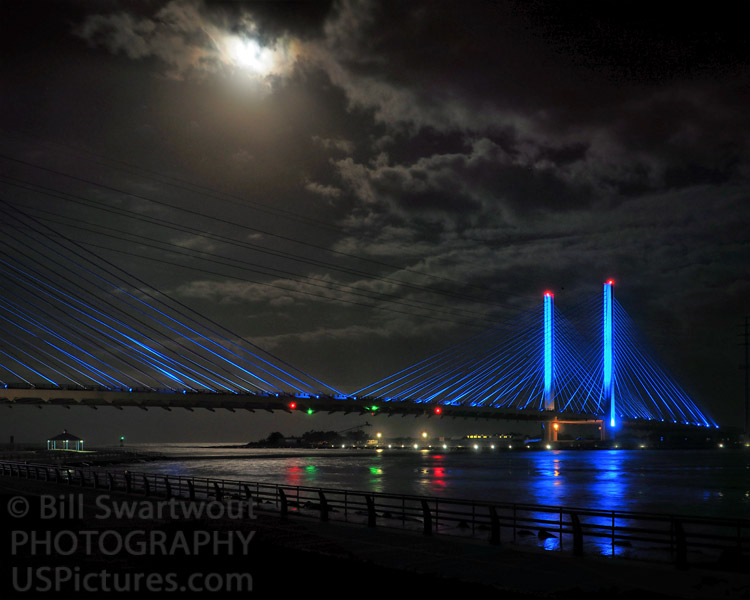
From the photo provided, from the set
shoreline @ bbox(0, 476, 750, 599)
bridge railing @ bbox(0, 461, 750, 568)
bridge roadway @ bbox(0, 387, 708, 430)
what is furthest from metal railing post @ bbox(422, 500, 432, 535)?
bridge roadway @ bbox(0, 387, 708, 430)

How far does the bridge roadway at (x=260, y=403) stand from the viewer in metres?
88.7

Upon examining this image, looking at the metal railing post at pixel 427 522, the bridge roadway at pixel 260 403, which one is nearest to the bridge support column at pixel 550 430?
the bridge roadway at pixel 260 403

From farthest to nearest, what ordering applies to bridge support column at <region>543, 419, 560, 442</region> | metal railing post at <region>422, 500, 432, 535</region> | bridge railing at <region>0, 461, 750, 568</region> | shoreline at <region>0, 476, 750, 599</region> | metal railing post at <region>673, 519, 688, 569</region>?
bridge support column at <region>543, 419, 560, 442</region>
metal railing post at <region>422, 500, 432, 535</region>
bridge railing at <region>0, 461, 750, 568</region>
metal railing post at <region>673, 519, 688, 569</region>
shoreline at <region>0, 476, 750, 599</region>

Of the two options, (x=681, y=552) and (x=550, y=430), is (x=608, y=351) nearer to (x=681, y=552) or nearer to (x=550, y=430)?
(x=550, y=430)

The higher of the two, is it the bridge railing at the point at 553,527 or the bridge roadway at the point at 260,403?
the bridge roadway at the point at 260,403

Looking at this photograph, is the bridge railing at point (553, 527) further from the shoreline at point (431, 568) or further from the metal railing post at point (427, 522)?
the shoreline at point (431, 568)

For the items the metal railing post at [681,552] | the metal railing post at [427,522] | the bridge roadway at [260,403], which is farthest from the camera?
the bridge roadway at [260,403]

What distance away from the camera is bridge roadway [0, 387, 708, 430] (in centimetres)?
8869

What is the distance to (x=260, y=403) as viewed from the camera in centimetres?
10319

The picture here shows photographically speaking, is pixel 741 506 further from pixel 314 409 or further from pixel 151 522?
pixel 314 409

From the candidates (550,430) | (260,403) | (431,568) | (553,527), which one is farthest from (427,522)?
(550,430)

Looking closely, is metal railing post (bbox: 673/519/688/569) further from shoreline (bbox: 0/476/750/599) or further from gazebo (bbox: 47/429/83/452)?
gazebo (bbox: 47/429/83/452)

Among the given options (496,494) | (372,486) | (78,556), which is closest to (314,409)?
(372,486)

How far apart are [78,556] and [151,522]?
5.83 meters
